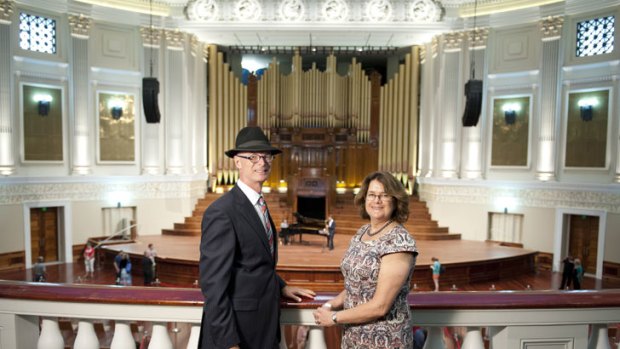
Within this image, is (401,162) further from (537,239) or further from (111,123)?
(111,123)

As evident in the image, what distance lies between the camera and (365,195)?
1.93m

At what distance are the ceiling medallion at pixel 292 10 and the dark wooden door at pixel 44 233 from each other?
8.96 metres

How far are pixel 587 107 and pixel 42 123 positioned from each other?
14821 millimetres

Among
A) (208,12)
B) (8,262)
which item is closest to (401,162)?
(208,12)

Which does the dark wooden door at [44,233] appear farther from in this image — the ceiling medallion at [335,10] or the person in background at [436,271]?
the person in background at [436,271]

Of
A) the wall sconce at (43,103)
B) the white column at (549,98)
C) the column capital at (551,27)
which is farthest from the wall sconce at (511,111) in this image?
the wall sconce at (43,103)

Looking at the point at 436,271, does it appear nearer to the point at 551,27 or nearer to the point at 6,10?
the point at 551,27

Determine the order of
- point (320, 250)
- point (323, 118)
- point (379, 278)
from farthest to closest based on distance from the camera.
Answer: point (323, 118)
point (320, 250)
point (379, 278)

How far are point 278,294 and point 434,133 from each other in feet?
42.3

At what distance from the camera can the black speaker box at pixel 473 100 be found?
1061 cm

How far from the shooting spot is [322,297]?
6.26 ft

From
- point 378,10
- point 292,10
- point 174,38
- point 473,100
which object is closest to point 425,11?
point 378,10

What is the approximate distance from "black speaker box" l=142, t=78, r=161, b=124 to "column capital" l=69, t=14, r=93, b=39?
2891 mm

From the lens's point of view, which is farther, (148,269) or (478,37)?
(478,37)
